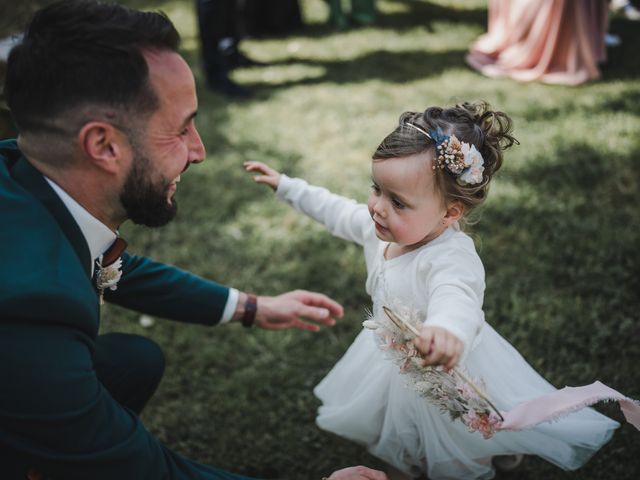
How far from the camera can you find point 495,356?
204 centimetres

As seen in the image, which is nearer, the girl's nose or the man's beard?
the man's beard

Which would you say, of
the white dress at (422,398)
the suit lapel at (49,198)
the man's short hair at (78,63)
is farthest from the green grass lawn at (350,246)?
the man's short hair at (78,63)

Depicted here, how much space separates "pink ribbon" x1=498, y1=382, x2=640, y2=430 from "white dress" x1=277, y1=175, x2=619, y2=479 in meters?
0.23

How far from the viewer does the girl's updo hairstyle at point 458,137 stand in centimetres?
186

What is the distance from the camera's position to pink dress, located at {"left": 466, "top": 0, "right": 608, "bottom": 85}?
5473mm

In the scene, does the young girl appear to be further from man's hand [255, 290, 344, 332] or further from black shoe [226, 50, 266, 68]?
black shoe [226, 50, 266, 68]

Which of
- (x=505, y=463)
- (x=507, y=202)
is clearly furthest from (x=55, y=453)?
(x=507, y=202)

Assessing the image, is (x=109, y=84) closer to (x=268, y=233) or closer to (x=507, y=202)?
(x=268, y=233)

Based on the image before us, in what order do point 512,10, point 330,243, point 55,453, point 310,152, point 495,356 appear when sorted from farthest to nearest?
1. point 512,10
2. point 310,152
3. point 330,243
4. point 495,356
5. point 55,453

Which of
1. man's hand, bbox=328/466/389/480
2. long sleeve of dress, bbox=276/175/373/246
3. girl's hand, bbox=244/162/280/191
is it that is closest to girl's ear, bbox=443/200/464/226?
long sleeve of dress, bbox=276/175/373/246

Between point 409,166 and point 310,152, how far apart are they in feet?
9.35

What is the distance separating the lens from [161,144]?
1719mm

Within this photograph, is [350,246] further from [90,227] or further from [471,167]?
[90,227]

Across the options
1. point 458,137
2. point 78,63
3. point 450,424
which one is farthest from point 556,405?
point 78,63
